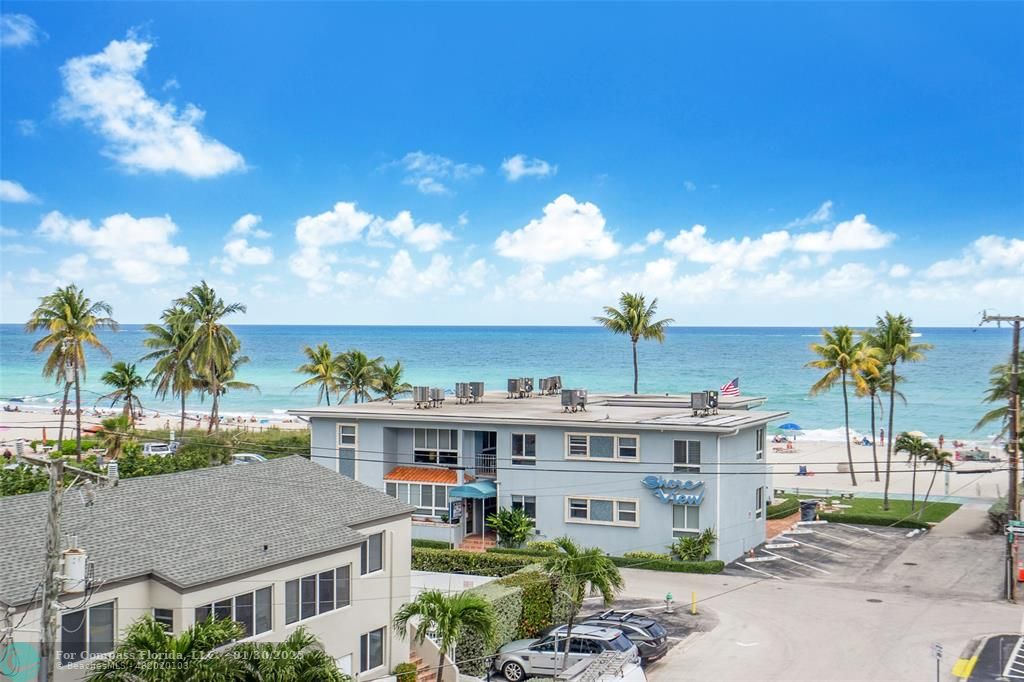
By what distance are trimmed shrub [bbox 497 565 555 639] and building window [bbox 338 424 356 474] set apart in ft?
57.7

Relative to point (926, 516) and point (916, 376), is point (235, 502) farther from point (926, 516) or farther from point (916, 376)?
point (916, 376)

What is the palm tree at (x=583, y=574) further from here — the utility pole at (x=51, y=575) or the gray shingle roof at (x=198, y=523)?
the utility pole at (x=51, y=575)

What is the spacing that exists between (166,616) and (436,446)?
25403 mm

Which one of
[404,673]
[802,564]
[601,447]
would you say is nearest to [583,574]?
[404,673]

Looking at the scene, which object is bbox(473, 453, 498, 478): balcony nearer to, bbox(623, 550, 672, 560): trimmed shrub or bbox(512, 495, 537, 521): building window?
bbox(512, 495, 537, 521): building window

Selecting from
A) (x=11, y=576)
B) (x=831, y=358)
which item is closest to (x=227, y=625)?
(x=11, y=576)

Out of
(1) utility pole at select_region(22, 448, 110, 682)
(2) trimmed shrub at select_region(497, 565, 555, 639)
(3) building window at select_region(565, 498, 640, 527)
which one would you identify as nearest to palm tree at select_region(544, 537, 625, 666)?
(2) trimmed shrub at select_region(497, 565, 555, 639)

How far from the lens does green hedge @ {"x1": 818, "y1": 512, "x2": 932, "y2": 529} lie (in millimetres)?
49906

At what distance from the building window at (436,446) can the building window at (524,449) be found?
3129 mm

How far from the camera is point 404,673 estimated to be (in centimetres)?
2691

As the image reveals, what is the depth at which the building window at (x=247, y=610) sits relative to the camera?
71.0 feet

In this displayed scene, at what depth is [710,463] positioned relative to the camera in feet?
134

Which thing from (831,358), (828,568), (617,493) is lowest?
(828,568)

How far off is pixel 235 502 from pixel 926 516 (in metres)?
41.5
